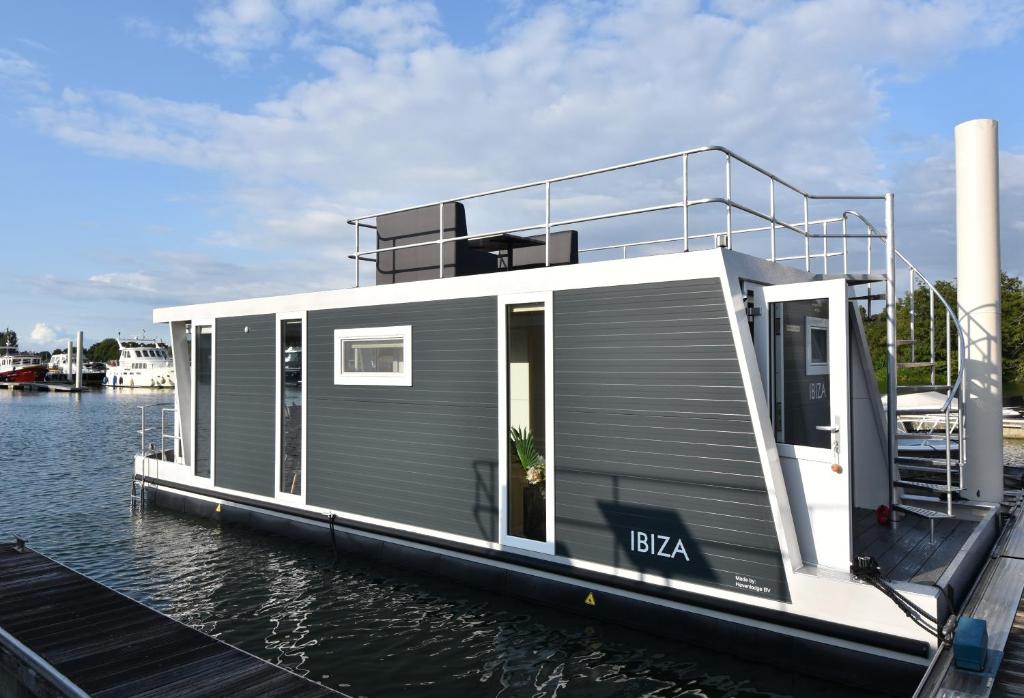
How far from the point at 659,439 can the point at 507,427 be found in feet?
5.57

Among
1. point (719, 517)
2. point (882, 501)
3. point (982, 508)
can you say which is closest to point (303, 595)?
point (719, 517)

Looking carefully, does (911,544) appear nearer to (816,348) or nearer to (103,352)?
(816,348)

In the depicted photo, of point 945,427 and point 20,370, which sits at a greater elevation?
point 20,370

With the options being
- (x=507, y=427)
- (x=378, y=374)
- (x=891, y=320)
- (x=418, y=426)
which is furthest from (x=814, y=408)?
(x=378, y=374)

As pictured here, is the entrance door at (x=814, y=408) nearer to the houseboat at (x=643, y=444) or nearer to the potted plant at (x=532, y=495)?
the houseboat at (x=643, y=444)

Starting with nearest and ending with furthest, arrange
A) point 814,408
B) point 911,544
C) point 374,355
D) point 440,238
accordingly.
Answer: point 814,408, point 911,544, point 440,238, point 374,355

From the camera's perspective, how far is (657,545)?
6.09 metres

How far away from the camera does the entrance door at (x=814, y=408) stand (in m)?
5.40

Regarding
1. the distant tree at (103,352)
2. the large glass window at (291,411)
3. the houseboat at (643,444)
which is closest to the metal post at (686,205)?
the houseboat at (643,444)

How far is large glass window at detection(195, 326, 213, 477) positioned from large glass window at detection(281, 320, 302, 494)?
1610 millimetres

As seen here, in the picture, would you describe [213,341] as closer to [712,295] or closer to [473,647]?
[473,647]

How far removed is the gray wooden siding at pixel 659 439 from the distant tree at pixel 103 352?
5000 inches

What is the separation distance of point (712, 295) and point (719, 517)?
1826 mm

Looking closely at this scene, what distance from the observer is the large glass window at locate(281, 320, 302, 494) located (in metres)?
9.58
